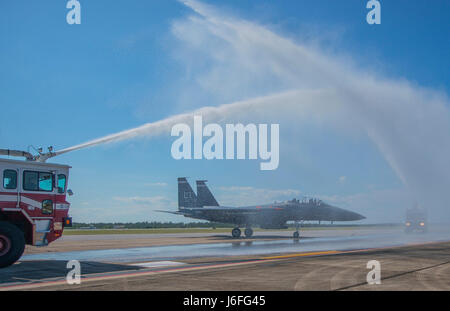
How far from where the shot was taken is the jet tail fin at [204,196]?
46.6 metres

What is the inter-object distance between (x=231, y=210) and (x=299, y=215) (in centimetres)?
725

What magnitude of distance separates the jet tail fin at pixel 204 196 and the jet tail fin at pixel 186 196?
1.58m

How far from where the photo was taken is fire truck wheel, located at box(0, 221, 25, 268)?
42.8ft

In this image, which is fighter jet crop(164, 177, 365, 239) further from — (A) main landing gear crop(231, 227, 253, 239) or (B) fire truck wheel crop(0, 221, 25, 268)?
(B) fire truck wheel crop(0, 221, 25, 268)

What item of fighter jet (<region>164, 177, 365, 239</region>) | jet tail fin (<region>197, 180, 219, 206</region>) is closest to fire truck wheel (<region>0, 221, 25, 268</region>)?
fighter jet (<region>164, 177, 365, 239</region>)

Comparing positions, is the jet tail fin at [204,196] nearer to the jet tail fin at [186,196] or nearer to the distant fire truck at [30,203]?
the jet tail fin at [186,196]

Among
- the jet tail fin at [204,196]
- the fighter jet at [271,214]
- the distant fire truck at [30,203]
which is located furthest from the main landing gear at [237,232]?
the distant fire truck at [30,203]

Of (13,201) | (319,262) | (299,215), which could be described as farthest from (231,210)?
(13,201)

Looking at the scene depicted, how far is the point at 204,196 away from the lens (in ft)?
153

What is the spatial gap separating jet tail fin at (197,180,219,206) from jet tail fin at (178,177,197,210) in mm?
1582

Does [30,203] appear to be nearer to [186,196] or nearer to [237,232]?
[237,232]

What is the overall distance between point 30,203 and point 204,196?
33.3 meters
